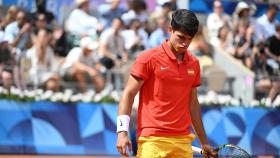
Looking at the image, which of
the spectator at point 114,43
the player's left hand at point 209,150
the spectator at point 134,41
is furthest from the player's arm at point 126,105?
the spectator at point 134,41

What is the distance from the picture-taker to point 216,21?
17.6m

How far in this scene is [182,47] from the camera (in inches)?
229

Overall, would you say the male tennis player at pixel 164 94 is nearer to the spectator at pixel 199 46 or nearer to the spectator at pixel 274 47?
the spectator at pixel 199 46

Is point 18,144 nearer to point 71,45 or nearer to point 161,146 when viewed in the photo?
point 71,45

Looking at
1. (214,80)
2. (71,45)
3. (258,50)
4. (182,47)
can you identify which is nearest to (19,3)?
(71,45)

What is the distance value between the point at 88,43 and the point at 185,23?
896 centimetres

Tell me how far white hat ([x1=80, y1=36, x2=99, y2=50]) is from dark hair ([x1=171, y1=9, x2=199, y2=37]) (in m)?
8.76

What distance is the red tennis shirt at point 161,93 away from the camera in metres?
5.85

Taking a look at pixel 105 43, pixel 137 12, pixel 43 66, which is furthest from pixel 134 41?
pixel 43 66

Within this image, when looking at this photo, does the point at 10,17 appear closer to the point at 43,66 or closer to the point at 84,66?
the point at 43,66

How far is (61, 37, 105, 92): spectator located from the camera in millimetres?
14242

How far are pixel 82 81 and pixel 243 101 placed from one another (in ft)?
12.6

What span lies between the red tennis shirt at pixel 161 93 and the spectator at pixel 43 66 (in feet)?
27.0

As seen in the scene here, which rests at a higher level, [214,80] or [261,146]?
[214,80]
